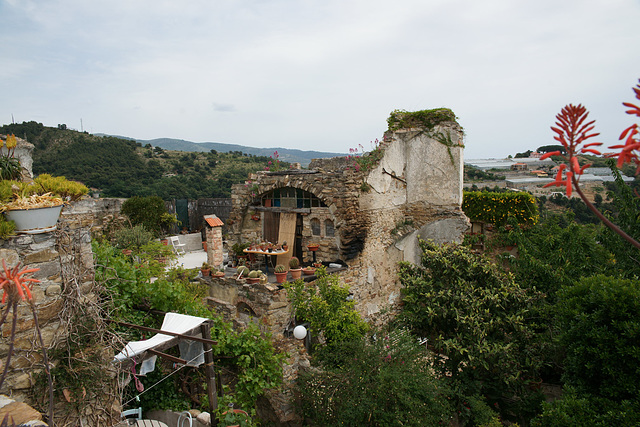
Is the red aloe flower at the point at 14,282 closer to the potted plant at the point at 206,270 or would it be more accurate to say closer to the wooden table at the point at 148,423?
the wooden table at the point at 148,423

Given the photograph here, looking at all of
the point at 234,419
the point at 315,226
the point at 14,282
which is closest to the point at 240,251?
the point at 315,226

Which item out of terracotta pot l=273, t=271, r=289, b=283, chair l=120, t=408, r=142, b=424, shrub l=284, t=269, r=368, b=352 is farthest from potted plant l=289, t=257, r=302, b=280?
chair l=120, t=408, r=142, b=424

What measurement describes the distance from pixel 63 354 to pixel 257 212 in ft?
27.8

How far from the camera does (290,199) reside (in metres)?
11.4

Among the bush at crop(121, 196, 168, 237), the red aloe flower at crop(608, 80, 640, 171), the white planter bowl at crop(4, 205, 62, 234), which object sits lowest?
the bush at crop(121, 196, 168, 237)

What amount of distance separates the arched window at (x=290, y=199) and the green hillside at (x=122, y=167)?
1241 cm

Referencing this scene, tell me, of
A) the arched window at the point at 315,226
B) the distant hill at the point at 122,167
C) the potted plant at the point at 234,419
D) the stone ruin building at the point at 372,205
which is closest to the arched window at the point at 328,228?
the stone ruin building at the point at 372,205

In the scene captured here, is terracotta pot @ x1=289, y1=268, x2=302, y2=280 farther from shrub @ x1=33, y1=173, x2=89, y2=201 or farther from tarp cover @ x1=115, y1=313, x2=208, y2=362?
shrub @ x1=33, y1=173, x2=89, y2=201

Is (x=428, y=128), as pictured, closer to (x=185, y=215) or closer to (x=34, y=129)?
(x=185, y=215)

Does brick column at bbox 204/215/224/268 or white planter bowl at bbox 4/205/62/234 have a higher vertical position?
white planter bowl at bbox 4/205/62/234

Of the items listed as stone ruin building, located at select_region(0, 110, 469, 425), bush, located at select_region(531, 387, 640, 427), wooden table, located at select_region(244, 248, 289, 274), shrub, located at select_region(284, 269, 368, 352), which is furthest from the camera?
wooden table, located at select_region(244, 248, 289, 274)

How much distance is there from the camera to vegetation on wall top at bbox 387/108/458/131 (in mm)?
11719

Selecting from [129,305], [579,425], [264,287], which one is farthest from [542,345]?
[129,305]

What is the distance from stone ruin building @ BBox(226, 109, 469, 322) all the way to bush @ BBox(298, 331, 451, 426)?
337 centimetres
